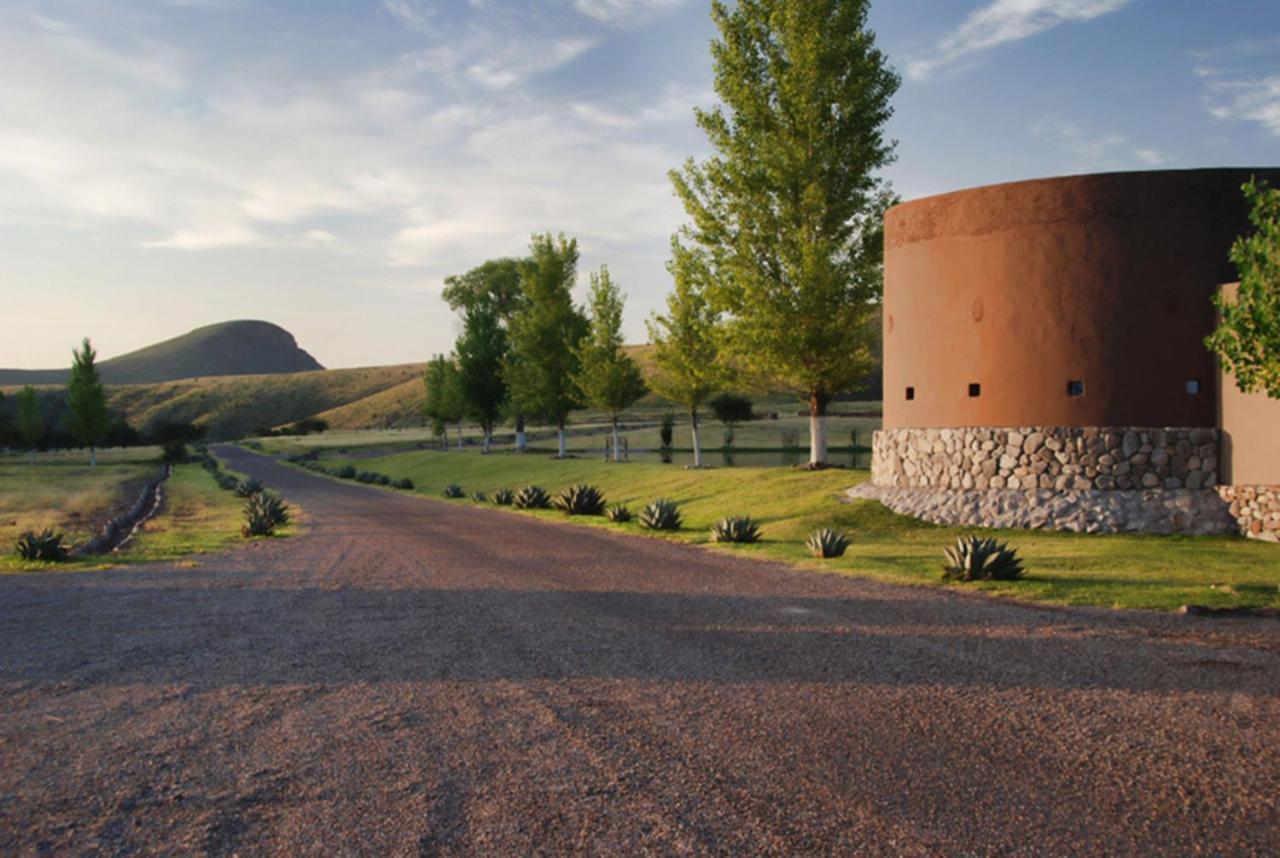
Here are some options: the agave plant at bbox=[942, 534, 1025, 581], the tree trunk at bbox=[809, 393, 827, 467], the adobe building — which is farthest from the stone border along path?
the tree trunk at bbox=[809, 393, 827, 467]

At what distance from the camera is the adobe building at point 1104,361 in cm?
1842

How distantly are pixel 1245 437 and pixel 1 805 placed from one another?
20.1 m

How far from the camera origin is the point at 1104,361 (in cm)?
1898

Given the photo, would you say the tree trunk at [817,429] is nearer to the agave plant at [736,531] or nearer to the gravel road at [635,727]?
the agave plant at [736,531]

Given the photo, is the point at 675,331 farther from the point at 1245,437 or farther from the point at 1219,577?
the point at 1219,577

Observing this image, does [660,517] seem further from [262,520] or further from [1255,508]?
[1255,508]

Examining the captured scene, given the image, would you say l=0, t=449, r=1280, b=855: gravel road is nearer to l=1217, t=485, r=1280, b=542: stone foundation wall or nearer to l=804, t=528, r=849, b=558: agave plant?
l=804, t=528, r=849, b=558: agave plant

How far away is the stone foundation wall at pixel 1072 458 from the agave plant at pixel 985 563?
7332 millimetres

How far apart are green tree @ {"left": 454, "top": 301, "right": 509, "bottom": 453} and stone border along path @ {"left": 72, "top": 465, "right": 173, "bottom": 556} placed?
22417mm

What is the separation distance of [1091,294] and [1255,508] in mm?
5208

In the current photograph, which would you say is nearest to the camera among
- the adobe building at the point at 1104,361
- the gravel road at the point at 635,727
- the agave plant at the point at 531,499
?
the gravel road at the point at 635,727

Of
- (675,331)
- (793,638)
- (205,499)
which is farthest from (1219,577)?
(205,499)

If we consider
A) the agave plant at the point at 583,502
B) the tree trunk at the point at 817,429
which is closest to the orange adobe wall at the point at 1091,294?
the tree trunk at the point at 817,429

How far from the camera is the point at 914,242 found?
71.7ft
